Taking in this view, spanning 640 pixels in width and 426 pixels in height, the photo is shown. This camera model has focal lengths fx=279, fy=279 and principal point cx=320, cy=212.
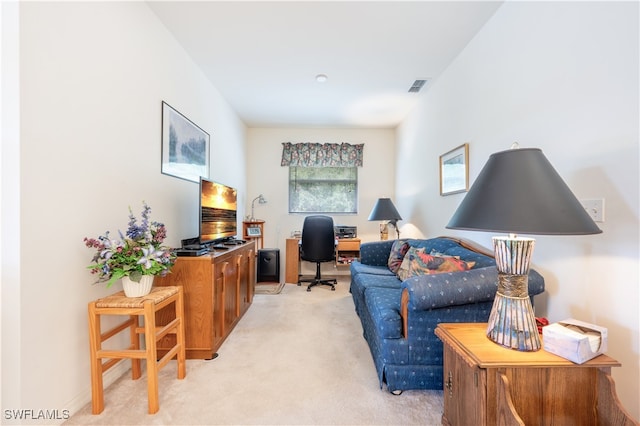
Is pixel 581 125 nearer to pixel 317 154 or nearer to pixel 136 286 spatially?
pixel 136 286

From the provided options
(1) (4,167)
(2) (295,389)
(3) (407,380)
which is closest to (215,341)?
(2) (295,389)

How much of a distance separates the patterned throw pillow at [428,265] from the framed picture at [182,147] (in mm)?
2158

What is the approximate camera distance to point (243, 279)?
2.87 meters

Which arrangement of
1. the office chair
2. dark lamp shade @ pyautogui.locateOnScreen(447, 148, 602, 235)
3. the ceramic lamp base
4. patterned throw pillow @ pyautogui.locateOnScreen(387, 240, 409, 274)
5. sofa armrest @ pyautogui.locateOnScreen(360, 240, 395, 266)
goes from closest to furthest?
dark lamp shade @ pyautogui.locateOnScreen(447, 148, 602, 235) < the ceramic lamp base < patterned throw pillow @ pyautogui.locateOnScreen(387, 240, 409, 274) < sofa armrest @ pyautogui.locateOnScreen(360, 240, 395, 266) < the office chair

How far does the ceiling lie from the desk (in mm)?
1934

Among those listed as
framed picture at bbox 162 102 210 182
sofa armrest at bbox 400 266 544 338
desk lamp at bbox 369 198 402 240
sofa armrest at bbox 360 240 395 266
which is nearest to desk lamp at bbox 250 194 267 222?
framed picture at bbox 162 102 210 182

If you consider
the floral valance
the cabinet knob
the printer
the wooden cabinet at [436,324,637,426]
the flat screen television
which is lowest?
the cabinet knob

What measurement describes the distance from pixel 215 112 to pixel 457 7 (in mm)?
2530

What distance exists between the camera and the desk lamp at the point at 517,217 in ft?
3.12

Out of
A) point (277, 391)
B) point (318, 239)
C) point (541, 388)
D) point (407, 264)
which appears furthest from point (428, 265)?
point (318, 239)

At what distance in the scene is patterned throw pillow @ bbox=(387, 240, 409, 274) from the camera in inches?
112

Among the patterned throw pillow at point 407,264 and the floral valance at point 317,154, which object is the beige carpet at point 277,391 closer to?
the patterned throw pillow at point 407,264

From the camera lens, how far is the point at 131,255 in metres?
1.51

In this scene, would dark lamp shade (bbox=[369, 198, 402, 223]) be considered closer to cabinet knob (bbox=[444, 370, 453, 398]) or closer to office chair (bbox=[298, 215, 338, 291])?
office chair (bbox=[298, 215, 338, 291])
